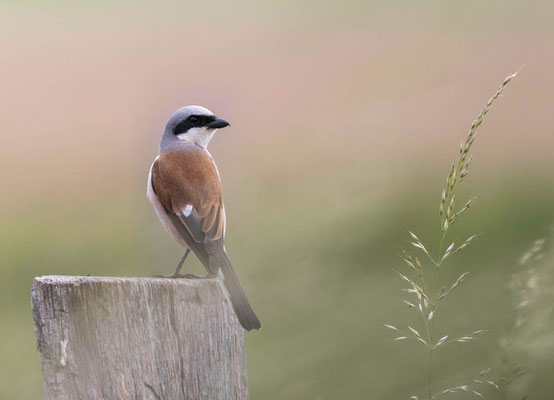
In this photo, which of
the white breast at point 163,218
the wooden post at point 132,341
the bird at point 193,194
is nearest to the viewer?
the wooden post at point 132,341

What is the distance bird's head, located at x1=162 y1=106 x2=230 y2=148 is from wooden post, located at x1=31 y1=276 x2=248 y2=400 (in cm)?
214

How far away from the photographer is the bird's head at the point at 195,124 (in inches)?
167

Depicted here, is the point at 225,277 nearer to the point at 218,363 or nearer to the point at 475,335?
the point at 218,363

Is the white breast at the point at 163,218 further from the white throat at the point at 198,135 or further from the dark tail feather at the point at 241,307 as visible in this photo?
the dark tail feather at the point at 241,307

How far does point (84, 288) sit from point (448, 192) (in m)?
1.42

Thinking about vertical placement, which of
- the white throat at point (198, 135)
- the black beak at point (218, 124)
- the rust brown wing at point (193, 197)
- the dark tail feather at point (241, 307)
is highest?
the black beak at point (218, 124)

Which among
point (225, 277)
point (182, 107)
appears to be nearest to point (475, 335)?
point (225, 277)

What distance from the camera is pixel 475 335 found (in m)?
2.82

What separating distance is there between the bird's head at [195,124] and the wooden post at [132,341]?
7.01 ft

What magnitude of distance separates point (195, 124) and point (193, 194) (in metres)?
0.91

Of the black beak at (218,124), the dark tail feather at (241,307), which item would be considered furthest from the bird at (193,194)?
the dark tail feather at (241,307)

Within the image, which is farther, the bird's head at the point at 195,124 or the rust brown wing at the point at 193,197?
the bird's head at the point at 195,124

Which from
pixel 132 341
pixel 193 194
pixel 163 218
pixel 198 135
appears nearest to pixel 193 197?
pixel 193 194

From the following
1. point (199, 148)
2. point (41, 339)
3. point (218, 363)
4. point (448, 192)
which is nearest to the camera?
point (41, 339)
